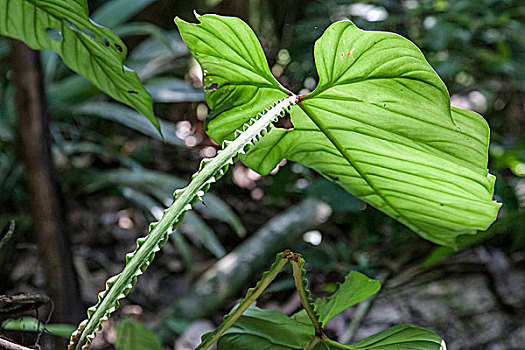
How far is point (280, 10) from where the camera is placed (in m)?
2.49

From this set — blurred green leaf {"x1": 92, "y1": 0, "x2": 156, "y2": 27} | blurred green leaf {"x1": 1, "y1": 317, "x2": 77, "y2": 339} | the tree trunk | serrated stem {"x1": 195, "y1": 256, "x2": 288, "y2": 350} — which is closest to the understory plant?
serrated stem {"x1": 195, "y1": 256, "x2": 288, "y2": 350}

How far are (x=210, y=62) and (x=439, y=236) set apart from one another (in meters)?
0.37

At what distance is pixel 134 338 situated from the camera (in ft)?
2.01

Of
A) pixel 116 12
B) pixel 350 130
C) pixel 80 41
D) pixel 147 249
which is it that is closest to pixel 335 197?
pixel 350 130

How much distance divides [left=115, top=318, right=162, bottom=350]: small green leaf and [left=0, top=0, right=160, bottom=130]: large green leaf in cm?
31

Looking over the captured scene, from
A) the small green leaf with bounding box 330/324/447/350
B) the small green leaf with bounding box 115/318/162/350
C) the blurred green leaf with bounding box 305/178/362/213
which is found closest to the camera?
the small green leaf with bounding box 330/324/447/350

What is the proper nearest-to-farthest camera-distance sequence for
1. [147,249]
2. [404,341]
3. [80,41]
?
[147,249], [404,341], [80,41]

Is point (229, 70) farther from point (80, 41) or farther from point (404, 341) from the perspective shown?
point (404, 341)

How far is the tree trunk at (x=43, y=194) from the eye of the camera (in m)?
0.95

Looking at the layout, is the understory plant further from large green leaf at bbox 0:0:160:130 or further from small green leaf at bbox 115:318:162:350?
small green leaf at bbox 115:318:162:350

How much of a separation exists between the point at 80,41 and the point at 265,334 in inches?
15.6

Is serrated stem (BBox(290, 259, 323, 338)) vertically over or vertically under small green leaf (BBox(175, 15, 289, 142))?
under

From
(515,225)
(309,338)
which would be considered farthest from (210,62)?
(515,225)

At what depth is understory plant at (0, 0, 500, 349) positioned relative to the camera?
16.5 inches
